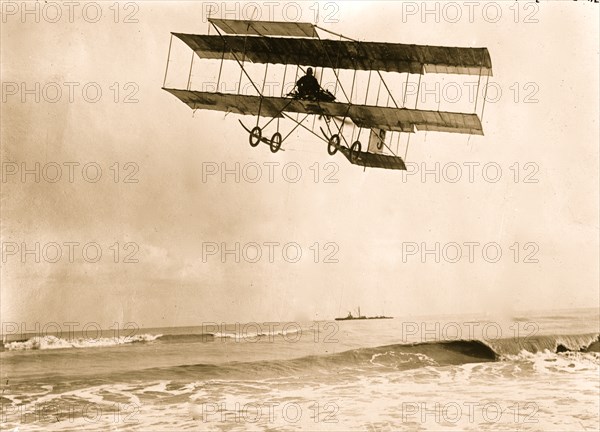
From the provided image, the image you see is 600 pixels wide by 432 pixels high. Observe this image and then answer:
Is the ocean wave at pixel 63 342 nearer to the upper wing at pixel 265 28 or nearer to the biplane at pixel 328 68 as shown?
the biplane at pixel 328 68

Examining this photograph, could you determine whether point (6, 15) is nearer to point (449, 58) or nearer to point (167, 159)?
point (167, 159)

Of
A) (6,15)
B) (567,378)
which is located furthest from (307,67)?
(567,378)

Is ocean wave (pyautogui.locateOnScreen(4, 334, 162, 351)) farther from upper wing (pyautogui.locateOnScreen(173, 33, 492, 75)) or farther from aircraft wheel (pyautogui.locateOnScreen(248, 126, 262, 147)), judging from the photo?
upper wing (pyautogui.locateOnScreen(173, 33, 492, 75))

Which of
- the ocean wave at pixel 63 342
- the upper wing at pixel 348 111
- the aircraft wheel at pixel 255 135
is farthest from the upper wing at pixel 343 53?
the ocean wave at pixel 63 342

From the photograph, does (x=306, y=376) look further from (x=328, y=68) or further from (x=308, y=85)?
(x=328, y=68)

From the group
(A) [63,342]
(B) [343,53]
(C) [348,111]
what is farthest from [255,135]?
(A) [63,342]
